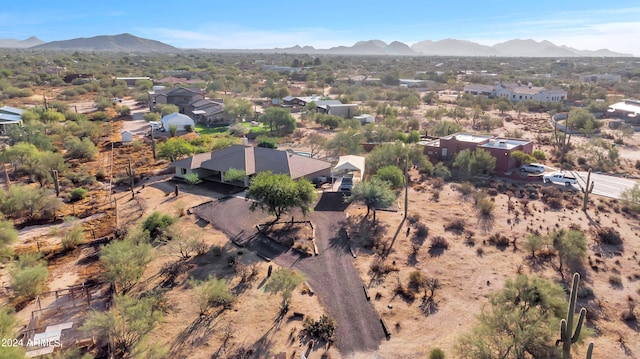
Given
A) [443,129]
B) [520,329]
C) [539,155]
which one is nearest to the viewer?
[520,329]

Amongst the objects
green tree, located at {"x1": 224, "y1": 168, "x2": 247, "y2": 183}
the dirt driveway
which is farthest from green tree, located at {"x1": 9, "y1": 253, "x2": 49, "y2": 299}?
green tree, located at {"x1": 224, "y1": 168, "x2": 247, "y2": 183}

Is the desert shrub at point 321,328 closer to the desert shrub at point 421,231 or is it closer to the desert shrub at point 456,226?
the desert shrub at point 421,231

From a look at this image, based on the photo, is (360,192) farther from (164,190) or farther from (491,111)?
(491,111)

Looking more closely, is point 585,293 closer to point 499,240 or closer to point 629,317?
point 629,317

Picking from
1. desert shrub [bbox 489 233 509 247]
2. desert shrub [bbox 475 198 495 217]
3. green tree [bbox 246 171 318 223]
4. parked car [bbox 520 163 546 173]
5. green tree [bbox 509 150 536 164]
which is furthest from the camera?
green tree [bbox 509 150 536 164]

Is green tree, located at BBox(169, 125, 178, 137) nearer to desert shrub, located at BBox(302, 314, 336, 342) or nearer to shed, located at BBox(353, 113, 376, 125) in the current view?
shed, located at BBox(353, 113, 376, 125)

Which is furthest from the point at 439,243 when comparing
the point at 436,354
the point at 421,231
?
the point at 436,354
